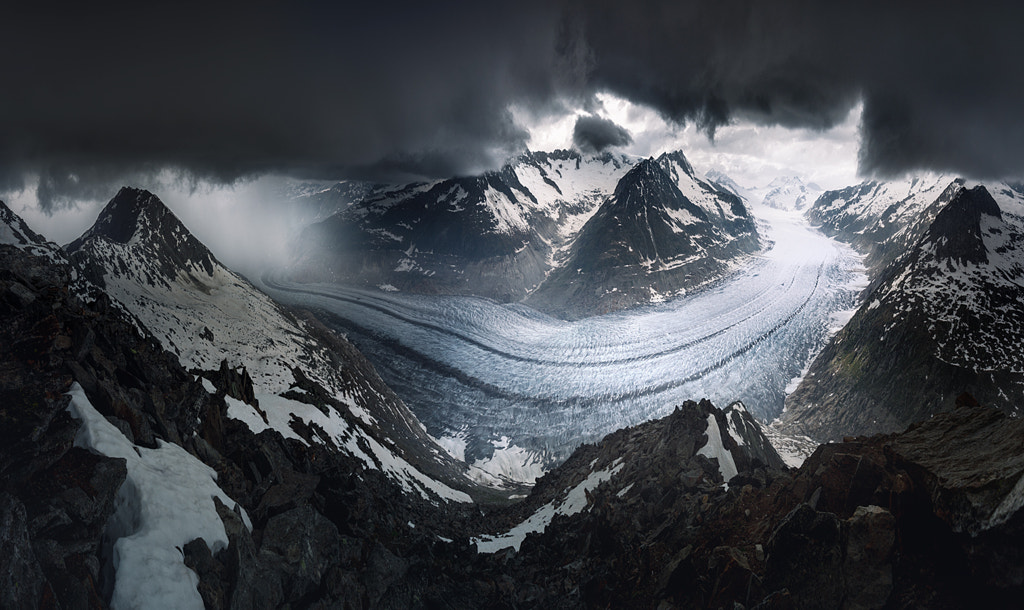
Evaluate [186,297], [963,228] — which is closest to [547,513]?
[186,297]

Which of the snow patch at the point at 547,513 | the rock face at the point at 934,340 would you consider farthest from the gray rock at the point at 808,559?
the rock face at the point at 934,340

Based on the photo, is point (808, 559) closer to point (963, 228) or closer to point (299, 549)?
point (299, 549)

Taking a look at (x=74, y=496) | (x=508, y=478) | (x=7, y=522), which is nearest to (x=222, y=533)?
(x=74, y=496)

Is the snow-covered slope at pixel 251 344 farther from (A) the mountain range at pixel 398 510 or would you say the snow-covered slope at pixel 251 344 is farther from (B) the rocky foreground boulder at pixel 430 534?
(B) the rocky foreground boulder at pixel 430 534

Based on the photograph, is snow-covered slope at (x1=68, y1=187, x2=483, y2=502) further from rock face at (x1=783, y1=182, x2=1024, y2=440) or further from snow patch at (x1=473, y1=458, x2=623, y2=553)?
rock face at (x1=783, y1=182, x2=1024, y2=440)

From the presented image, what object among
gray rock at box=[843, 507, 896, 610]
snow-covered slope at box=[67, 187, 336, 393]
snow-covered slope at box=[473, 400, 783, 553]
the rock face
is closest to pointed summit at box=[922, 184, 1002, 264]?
the rock face
